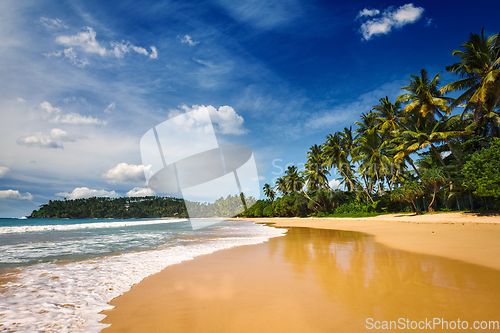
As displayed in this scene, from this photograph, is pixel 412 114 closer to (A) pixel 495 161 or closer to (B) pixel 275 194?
(A) pixel 495 161

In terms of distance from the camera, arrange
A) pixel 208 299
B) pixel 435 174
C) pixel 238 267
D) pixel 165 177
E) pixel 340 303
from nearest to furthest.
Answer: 1. pixel 340 303
2. pixel 208 299
3. pixel 238 267
4. pixel 165 177
5. pixel 435 174

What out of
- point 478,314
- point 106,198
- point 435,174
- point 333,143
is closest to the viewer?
point 478,314

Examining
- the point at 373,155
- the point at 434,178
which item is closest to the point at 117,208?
the point at 373,155

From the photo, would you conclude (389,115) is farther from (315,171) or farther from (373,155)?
(315,171)

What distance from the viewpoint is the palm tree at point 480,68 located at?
17.1m

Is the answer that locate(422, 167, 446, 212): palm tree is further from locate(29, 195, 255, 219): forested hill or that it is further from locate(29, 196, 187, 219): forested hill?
locate(29, 196, 187, 219): forested hill

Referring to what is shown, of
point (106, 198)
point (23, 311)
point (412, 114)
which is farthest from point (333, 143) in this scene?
point (106, 198)

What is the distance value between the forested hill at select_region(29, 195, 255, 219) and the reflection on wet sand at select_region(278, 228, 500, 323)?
94.8 m

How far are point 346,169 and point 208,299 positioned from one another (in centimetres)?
3752

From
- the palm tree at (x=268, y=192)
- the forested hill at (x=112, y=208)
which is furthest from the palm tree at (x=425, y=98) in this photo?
the forested hill at (x=112, y=208)

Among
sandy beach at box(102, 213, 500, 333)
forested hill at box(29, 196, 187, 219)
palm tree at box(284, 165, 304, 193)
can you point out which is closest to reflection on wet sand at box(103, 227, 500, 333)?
sandy beach at box(102, 213, 500, 333)

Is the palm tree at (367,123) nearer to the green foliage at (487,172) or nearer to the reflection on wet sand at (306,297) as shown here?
the green foliage at (487,172)

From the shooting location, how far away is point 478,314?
2.68 m

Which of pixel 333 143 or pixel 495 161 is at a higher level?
pixel 333 143
